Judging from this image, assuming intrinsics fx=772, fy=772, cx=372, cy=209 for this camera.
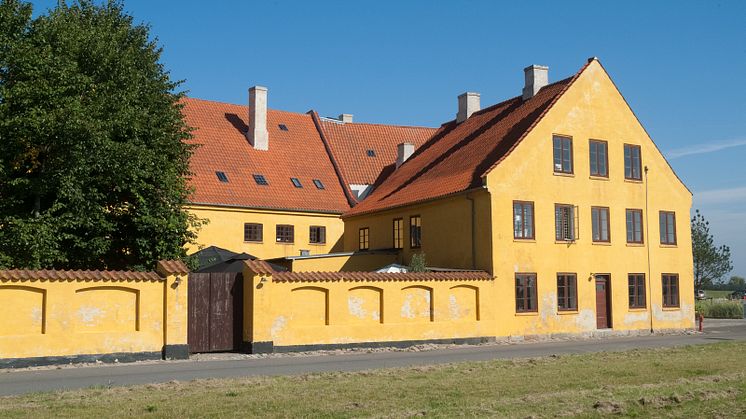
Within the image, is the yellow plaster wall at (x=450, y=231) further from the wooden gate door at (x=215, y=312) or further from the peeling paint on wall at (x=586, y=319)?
the wooden gate door at (x=215, y=312)

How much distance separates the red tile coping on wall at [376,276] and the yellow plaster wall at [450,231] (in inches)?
41.6

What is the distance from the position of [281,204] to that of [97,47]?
13691 mm

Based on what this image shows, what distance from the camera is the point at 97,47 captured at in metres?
24.3

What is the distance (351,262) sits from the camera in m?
33.2

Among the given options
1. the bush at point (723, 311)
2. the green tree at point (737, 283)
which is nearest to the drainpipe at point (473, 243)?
the bush at point (723, 311)

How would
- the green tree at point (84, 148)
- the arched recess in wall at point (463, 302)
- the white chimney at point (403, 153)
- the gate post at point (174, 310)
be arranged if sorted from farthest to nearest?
the white chimney at point (403, 153) < the arched recess in wall at point (463, 302) < the green tree at point (84, 148) < the gate post at point (174, 310)

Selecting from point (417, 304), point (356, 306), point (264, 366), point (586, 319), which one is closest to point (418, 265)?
point (417, 304)

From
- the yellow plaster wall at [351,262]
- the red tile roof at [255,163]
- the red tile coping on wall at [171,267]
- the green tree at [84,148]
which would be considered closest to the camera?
Result: the red tile coping on wall at [171,267]

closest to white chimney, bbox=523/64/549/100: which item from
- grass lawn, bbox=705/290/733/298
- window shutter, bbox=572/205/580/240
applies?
window shutter, bbox=572/205/580/240

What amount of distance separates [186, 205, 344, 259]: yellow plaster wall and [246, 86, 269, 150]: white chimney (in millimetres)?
4966

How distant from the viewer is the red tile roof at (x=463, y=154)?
29.6 metres

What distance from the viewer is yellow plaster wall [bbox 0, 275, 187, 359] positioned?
18.7 m

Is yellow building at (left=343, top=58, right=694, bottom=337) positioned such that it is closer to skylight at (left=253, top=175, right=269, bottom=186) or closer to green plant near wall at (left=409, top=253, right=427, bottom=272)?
green plant near wall at (left=409, top=253, right=427, bottom=272)

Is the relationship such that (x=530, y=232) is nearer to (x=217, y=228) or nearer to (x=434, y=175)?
(x=434, y=175)
